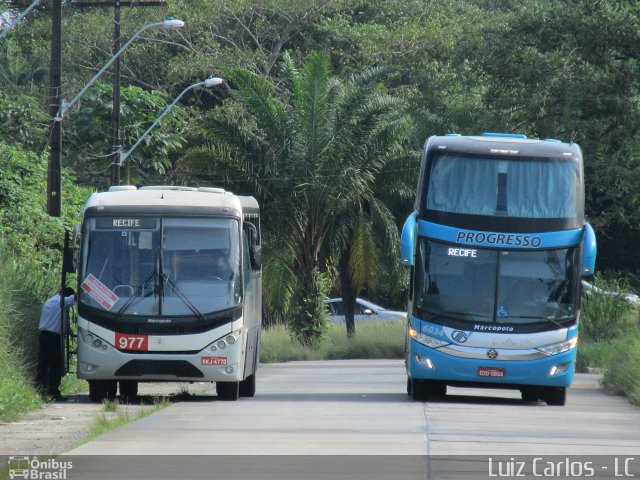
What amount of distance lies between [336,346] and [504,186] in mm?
19797

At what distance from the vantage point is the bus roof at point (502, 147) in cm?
1956

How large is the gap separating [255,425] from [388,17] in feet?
134

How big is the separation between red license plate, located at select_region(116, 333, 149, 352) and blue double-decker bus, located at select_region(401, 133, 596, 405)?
12.9ft

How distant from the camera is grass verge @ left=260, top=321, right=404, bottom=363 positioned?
3709cm

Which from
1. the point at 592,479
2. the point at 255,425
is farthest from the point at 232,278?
the point at 592,479

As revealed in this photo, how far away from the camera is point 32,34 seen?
5219 centimetres

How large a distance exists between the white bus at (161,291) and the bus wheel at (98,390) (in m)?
0.01

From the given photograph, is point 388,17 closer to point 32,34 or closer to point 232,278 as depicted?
point 32,34

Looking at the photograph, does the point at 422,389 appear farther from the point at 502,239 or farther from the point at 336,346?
the point at 336,346

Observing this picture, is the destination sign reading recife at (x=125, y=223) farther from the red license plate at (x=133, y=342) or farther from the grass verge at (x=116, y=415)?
the grass verge at (x=116, y=415)

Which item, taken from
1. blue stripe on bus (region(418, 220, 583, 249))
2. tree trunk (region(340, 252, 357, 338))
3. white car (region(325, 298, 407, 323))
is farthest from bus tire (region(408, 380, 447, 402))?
white car (region(325, 298, 407, 323))

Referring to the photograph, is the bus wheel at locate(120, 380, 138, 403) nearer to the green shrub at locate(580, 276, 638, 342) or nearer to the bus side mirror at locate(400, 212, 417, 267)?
the bus side mirror at locate(400, 212, 417, 267)

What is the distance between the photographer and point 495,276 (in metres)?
18.9

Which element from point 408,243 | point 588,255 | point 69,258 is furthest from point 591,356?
point 69,258
